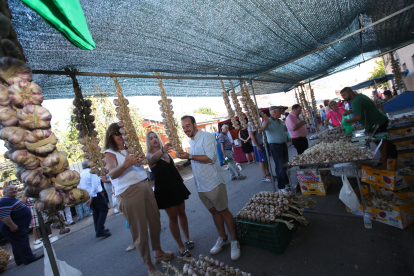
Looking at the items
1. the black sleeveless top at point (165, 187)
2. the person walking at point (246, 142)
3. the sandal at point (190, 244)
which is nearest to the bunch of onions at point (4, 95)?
the black sleeveless top at point (165, 187)

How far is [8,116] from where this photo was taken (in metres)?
1.11

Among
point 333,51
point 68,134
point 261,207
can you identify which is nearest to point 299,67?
point 333,51

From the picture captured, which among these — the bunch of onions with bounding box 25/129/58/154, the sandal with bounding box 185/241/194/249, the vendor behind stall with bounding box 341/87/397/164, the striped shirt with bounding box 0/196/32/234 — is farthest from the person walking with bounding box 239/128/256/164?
the bunch of onions with bounding box 25/129/58/154

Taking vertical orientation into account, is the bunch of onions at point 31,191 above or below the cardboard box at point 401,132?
above

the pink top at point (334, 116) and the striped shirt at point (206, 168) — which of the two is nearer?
the striped shirt at point (206, 168)

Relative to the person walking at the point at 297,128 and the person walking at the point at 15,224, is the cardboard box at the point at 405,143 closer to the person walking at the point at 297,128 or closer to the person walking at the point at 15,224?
the person walking at the point at 297,128

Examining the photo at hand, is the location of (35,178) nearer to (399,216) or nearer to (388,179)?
(399,216)

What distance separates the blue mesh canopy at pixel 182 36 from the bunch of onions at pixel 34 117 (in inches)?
33.9

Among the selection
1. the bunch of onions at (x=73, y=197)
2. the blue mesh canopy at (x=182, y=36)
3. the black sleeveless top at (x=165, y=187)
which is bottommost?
the black sleeveless top at (x=165, y=187)

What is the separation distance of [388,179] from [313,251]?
152 centimetres

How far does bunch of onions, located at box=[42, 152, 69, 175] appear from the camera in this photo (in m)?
1.17

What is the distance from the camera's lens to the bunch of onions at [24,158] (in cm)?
112

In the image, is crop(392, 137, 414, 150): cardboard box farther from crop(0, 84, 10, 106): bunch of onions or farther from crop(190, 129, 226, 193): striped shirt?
crop(0, 84, 10, 106): bunch of onions

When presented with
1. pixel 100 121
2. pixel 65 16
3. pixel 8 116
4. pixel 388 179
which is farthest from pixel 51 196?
pixel 100 121
